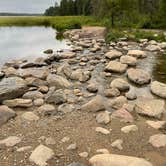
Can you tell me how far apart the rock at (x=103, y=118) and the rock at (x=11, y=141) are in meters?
2.23

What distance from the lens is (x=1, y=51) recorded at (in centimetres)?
2206

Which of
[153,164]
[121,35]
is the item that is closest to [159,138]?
[153,164]

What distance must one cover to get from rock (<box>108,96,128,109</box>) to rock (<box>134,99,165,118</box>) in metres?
0.50

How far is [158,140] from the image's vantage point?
6.89 m

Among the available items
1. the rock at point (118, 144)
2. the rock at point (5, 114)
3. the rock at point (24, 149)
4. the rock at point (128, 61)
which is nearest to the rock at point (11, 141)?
the rock at point (24, 149)

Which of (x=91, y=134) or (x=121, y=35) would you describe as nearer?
(x=91, y=134)

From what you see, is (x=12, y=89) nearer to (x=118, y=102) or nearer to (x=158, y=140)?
(x=118, y=102)

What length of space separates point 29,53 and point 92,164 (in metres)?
16.1

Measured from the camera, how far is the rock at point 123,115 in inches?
319

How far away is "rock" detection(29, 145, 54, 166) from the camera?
6.02m

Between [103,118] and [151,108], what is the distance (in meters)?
1.60

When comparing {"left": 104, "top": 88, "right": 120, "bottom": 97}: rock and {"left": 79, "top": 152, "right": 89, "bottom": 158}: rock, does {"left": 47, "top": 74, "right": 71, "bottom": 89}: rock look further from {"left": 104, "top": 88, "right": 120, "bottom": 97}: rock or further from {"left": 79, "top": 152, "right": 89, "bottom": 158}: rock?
{"left": 79, "top": 152, "right": 89, "bottom": 158}: rock

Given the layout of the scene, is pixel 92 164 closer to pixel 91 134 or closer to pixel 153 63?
pixel 91 134

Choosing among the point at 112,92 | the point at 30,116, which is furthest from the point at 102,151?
the point at 112,92
